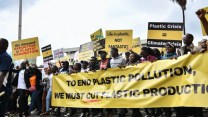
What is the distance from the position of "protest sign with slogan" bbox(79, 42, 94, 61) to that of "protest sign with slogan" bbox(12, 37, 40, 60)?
181 centimetres

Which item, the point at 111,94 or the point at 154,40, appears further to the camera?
the point at 154,40

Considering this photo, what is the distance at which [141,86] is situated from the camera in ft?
31.4

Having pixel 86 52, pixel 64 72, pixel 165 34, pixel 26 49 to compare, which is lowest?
pixel 64 72

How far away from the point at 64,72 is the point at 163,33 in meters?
3.25

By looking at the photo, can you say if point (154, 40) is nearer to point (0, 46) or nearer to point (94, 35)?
point (94, 35)

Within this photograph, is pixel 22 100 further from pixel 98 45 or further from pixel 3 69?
pixel 3 69

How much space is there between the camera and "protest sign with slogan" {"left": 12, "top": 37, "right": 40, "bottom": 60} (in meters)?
17.8

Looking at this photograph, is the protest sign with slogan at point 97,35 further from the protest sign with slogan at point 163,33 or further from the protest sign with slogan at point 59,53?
the protest sign with slogan at point 163,33

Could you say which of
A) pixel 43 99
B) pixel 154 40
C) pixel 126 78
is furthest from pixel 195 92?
pixel 43 99

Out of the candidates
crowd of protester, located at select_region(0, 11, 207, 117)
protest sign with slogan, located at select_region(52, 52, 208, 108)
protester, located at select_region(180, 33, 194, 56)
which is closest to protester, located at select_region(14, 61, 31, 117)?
crowd of protester, located at select_region(0, 11, 207, 117)

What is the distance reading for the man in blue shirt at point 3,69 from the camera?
671cm

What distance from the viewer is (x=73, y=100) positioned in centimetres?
1185

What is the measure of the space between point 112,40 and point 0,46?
9.55 metres

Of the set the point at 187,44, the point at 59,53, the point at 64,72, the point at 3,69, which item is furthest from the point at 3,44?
the point at 59,53
